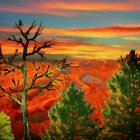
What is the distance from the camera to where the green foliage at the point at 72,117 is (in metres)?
43.5

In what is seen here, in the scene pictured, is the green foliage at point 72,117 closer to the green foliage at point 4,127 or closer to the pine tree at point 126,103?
the pine tree at point 126,103

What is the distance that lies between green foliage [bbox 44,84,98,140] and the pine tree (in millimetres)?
2340

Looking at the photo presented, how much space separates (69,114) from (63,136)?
8.14ft

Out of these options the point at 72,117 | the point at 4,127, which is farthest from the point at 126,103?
the point at 4,127

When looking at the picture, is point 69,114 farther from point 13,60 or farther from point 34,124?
point 34,124

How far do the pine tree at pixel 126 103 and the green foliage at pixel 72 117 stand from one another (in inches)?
92.1

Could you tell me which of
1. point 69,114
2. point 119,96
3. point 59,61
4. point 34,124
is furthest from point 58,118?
point 34,124

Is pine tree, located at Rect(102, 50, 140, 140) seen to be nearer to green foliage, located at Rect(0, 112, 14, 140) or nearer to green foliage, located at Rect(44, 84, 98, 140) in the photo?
green foliage, located at Rect(44, 84, 98, 140)

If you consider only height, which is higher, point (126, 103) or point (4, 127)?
point (126, 103)

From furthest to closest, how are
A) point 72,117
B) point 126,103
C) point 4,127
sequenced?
point 4,127 < point 72,117 < point 126,103

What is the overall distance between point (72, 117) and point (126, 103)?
6124mm

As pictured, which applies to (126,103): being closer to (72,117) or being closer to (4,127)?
(72,117)

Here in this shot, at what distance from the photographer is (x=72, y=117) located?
144 ft

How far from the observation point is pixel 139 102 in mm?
41938
